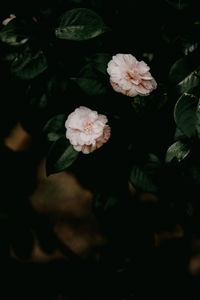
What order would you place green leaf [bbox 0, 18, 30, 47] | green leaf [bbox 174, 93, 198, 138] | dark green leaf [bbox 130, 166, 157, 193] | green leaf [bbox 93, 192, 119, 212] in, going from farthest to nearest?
1. green leaf [bbox 93, 192, 119, 212]
2. dark green leaf [bbox 130, 166, 157, 193]
3. green leaf [bbox 0, 18, 30, 47]
4. green leaf [bbox 174, 93, 198, 138]

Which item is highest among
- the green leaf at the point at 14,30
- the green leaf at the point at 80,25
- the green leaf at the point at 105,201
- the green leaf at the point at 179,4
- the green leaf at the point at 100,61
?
the green leaf at the point at 14,30

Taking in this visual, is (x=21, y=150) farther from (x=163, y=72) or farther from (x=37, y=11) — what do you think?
(x=163, y=72)

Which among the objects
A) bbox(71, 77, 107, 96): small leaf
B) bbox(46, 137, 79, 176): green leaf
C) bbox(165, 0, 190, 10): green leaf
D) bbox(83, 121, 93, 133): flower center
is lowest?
bbox(46, 137, 79, 176): green leaf

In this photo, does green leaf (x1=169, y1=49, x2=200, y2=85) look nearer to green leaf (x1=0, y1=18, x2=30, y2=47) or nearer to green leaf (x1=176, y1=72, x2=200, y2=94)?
green leaf (x1=176, y1=72, x2=200, y2=94)

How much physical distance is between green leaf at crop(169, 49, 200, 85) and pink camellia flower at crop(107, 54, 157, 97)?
8 cm

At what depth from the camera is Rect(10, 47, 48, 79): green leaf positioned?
78 cm

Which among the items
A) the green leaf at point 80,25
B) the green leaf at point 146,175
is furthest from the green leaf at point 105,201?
the green leaf at point 80,25

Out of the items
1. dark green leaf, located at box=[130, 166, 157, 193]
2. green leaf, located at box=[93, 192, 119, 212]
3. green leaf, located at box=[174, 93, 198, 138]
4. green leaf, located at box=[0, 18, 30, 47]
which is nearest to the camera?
green leaf, located at box=[174, 93, 198, 138]

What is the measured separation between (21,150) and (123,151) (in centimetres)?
71

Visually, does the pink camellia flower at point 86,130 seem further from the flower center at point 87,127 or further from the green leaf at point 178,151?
the green leaf at point 178,151

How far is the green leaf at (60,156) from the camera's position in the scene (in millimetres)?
797

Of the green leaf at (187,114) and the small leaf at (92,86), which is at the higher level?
the small leaf at (92,86)

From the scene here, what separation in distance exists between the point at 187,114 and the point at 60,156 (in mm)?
402

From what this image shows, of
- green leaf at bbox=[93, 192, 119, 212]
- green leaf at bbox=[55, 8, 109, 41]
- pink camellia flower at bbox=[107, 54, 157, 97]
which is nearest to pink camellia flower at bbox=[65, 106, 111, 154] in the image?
pink camellia flower at bbox=[107, 54, 157, 97]
